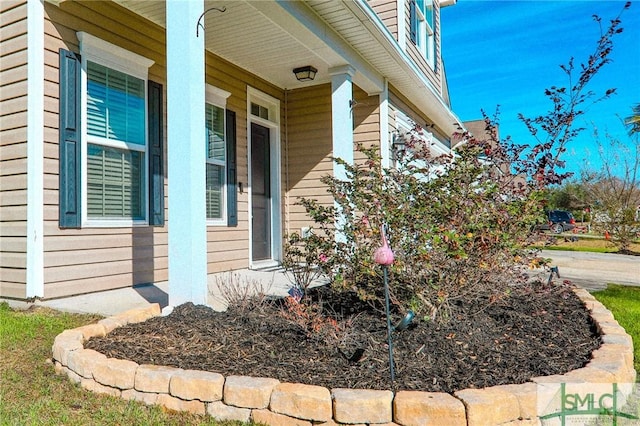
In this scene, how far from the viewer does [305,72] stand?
6.14m

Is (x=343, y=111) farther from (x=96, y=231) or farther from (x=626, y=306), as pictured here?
(x=626, y=306)

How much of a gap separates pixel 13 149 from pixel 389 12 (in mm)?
5634

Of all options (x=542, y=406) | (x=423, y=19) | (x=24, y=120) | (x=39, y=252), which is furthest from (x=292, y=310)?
(x=423, y=19)

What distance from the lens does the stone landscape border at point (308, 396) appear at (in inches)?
70.6

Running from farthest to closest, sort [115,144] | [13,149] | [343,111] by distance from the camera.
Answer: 1. [343,111]
2. [115,144]
3. [13,149]

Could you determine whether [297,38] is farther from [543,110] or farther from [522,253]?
[522,253]

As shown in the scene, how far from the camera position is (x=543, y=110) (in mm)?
4082

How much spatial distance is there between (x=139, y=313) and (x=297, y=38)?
3.32 m

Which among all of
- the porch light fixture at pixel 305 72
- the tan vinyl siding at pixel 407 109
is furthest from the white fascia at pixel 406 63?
the porch light fixture at pixel 305 72

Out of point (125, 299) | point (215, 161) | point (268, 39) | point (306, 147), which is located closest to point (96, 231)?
point (125, 299)

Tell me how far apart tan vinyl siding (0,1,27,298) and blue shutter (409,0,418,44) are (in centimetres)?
596

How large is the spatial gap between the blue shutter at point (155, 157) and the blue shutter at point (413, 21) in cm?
488

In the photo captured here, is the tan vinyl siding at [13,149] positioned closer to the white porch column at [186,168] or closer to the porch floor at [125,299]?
the porch floor at [125,299]

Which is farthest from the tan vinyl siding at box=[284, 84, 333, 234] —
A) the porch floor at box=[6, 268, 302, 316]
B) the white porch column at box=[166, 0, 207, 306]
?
the white porch column at box=[166, 0, 207, 306]
